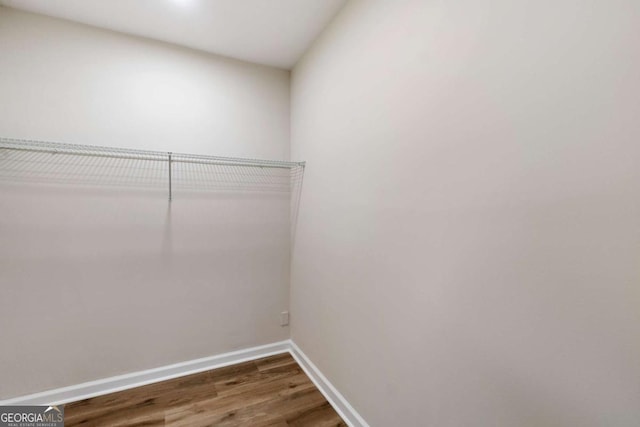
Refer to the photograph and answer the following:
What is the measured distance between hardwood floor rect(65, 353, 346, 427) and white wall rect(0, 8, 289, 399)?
7.9 inches

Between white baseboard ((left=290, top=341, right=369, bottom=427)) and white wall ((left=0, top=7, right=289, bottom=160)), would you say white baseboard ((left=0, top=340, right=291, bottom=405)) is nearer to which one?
white baseboard ((left=290, top=341, right=369, bottom=427))

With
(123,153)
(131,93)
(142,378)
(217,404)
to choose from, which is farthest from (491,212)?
(142,378)

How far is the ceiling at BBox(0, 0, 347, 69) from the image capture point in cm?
173

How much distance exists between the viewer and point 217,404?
184 cm

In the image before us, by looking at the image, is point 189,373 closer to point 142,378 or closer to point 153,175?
point 142,378

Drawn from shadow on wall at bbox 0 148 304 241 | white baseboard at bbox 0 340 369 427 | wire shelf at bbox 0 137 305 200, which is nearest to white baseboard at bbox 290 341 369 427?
white baseboard at bbox 0 340 369 427

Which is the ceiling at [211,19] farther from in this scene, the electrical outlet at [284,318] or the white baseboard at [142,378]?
the white baseboard at [142,378]

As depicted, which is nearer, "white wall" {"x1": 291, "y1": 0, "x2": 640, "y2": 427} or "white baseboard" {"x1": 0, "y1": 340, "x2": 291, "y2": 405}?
"white wall" {"x1": 291, "y1": 0, "x2": 640, "y2": 427}

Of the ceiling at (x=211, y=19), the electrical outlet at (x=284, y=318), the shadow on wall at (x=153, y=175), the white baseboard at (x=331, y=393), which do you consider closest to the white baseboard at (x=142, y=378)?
the electrical outlet at (x=284, y=318)

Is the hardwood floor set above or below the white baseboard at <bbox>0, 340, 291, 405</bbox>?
below

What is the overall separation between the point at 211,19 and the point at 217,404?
261 cm

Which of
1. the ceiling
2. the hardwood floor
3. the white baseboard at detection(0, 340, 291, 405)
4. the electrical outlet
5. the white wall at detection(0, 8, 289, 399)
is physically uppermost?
the ceiling

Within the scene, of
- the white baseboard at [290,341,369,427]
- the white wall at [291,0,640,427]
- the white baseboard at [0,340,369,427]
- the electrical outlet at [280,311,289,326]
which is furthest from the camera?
the electrical outlet at [280,311,289,326]

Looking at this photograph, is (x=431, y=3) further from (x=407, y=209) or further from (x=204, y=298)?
(x=204, y=298)
